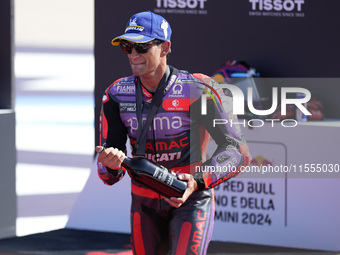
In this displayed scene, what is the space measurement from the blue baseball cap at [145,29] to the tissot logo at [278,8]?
4028 mm

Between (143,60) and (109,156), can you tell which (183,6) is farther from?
(109,156)

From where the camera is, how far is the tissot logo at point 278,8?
8.27 meters

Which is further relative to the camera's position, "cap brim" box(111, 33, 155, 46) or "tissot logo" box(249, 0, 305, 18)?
"tissot logo" box(249, 0, 305, 18)

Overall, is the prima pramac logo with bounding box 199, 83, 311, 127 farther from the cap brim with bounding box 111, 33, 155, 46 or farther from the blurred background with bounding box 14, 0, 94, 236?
the cap brim with bounding box 111, 33, 155, 46

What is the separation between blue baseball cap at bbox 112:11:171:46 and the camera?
4.40 meters

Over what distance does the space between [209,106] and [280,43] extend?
405cm

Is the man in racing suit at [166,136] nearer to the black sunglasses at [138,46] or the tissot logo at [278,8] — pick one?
the black sunglasses at [138,46]

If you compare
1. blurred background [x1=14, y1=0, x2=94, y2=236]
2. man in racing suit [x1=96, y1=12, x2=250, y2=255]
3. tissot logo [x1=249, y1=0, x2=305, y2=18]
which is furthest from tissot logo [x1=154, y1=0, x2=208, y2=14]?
man in racing suit [x1=96, y1=12, x2=250, y2=255]

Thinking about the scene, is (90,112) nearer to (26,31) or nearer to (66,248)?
(26,31)

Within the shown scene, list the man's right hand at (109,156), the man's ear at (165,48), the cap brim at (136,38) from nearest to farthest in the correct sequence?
the man's right hand at (109,156) < the cap brim at (136,38) < the man's ear at (165,48)

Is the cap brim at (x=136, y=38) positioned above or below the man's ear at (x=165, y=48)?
above

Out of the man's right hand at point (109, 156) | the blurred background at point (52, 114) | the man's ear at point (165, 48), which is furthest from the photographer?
the blurred background at point (52, 114)

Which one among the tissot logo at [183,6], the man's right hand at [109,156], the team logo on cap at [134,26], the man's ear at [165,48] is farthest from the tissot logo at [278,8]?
the man's right hand at [109,156]

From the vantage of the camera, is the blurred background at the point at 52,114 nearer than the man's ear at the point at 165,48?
No
